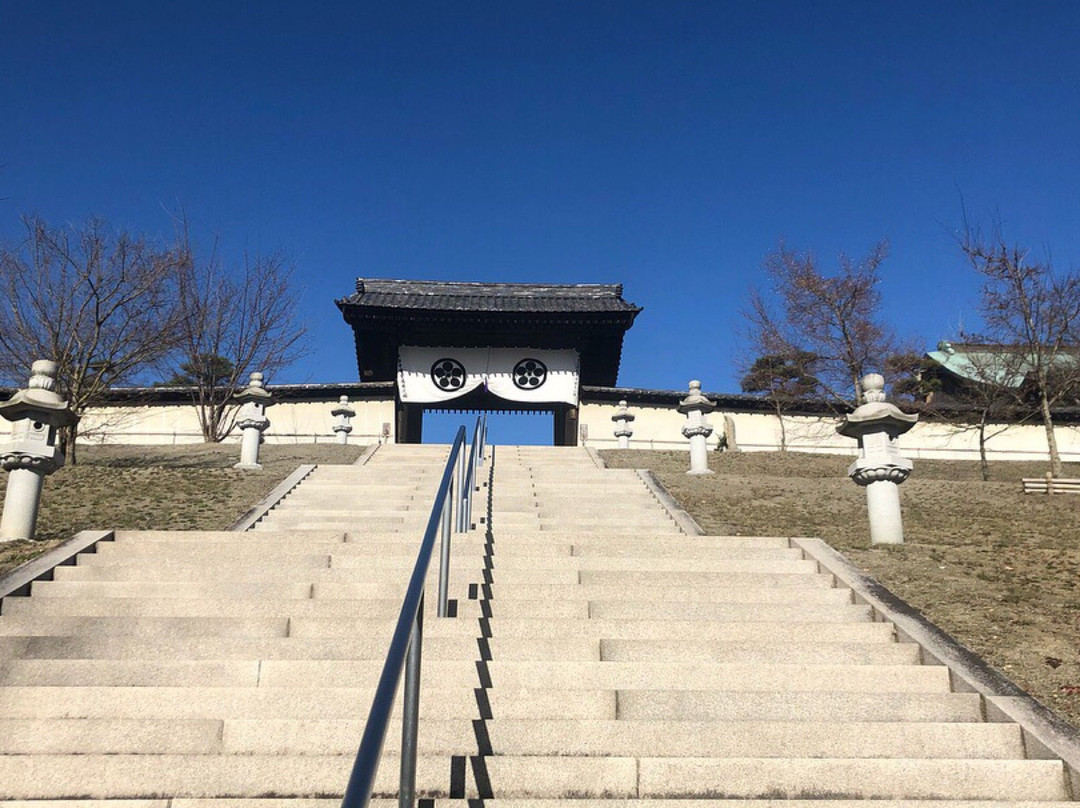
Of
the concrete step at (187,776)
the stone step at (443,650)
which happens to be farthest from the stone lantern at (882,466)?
the concrete step at (187,776)

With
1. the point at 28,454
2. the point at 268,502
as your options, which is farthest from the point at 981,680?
the point at 28,454

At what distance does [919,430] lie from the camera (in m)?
22.3

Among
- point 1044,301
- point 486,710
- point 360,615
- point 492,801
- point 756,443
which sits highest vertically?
point 1044,301

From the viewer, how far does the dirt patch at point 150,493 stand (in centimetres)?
773

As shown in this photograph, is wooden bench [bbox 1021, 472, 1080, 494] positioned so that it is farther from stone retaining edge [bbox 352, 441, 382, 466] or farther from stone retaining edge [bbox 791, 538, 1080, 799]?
stone retaining edge [bbox 352, 441, 382, 466]

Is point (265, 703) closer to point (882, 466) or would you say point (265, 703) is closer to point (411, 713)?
point (411, 713)

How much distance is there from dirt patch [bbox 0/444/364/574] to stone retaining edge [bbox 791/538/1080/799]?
618cm

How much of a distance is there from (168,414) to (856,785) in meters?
22.8

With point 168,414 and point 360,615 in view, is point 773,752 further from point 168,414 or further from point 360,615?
point 168,414

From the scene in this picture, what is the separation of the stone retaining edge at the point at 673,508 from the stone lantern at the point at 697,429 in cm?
203

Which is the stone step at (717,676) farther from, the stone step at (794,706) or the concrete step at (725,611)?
the concrete step at (725,611)

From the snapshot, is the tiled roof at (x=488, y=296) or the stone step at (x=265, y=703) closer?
the stone step at (x=265, y=703)

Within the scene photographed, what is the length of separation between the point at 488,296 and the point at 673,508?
15678 millimetres

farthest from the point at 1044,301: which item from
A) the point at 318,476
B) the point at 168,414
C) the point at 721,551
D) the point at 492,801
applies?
the point at 168,414
